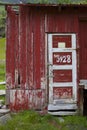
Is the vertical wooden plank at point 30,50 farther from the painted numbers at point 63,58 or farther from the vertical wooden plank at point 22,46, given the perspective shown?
the painted numbers at point 63,58

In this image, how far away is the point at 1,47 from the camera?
4325 cm

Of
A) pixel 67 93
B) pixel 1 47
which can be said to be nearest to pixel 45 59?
pixel 67 93

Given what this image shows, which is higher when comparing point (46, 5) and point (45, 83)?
A: point (46, 5)

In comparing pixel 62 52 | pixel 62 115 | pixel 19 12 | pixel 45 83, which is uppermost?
pixel 19 12

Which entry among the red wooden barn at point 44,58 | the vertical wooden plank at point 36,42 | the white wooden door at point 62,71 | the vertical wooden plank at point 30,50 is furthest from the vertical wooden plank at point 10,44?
the white wooden door at point 62,71

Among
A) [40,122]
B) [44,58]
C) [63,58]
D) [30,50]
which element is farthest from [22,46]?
[40,122]

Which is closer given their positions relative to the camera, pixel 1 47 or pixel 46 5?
pixel 46 5

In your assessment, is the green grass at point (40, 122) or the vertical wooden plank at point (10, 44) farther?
the vertical wooden plank at point (10, 44)

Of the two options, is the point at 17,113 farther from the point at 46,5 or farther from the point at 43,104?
the point at 46,5

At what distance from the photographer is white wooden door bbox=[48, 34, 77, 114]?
1299 centimetres

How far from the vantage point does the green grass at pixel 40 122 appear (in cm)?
1083

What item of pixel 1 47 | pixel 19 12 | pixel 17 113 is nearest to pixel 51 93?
pixel 17 113

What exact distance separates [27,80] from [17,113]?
110 centimetres

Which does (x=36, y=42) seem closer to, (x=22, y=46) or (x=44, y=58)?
(x=22, y=46)
